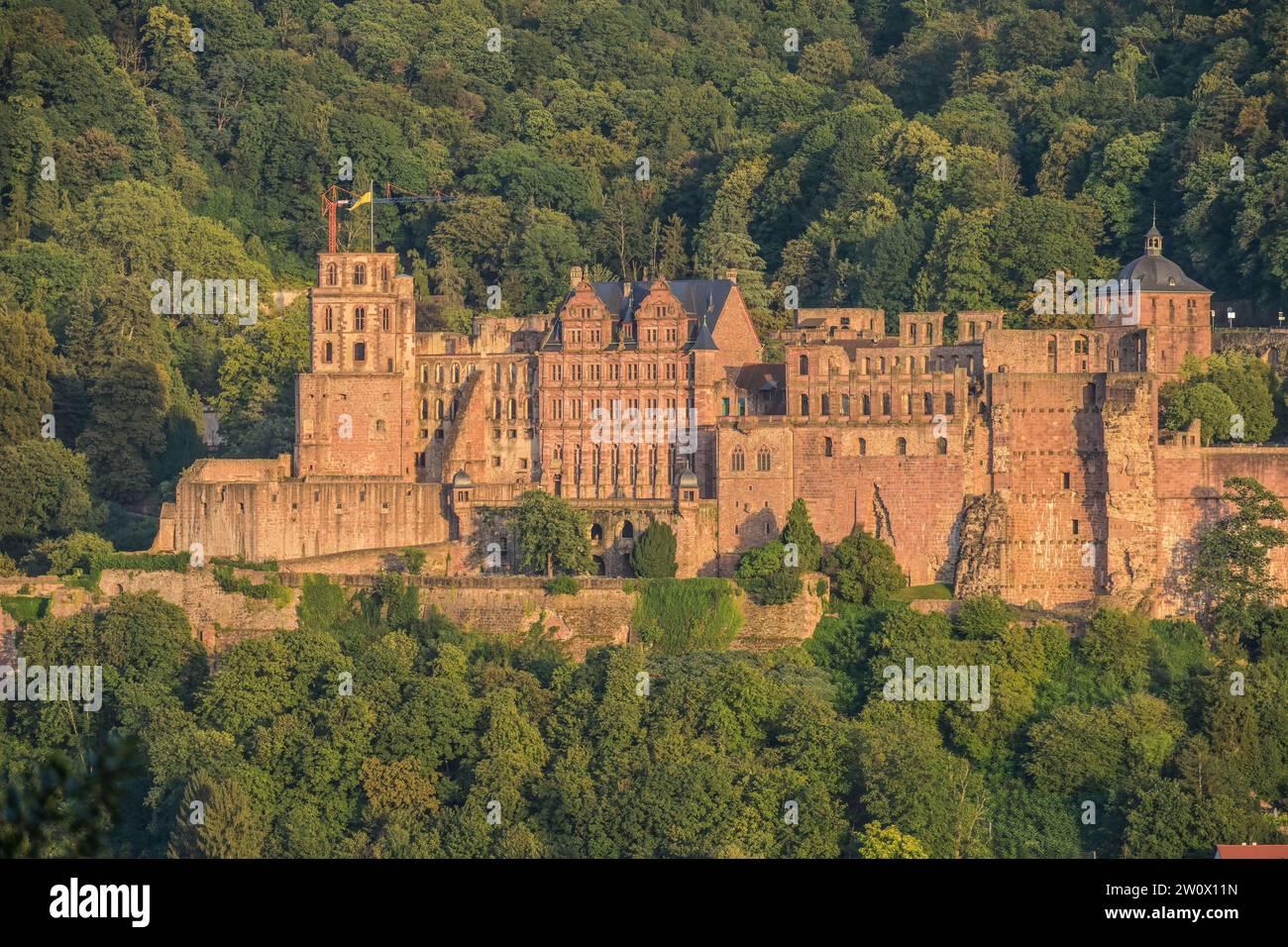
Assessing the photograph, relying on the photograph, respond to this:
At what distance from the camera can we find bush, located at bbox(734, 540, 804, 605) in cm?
5600

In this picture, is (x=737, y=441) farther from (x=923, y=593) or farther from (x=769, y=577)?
(x=923, y=593)

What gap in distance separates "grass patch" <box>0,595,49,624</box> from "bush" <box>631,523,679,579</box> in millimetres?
13017

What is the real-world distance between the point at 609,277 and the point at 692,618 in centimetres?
2273

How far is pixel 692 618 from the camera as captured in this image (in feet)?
185

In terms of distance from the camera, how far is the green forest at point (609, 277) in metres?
51.8

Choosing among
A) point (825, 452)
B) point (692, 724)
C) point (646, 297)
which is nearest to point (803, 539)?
point (825, 452)

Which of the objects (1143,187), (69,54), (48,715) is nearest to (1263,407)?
(1143,187)

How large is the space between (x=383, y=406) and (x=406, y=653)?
8.69 meters

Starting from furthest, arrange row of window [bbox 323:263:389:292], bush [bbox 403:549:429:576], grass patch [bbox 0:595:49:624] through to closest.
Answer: row of window [bbox 323:263:389:292]
bush [bbox 403:549:429:576]
grass patch [bbox 0:595:49:624]

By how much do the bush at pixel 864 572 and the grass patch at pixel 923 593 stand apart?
16 cm

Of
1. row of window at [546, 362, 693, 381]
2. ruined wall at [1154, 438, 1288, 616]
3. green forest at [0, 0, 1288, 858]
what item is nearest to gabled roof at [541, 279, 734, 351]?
row of window at [546, 362, 693, 381]

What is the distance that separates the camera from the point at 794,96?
92438 millimetres

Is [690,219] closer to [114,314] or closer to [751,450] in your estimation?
[114,314]

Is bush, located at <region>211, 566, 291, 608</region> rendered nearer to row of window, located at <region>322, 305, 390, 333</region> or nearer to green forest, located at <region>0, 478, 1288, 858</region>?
green forest, located at <region>0, 478, 1288, 858</region>
